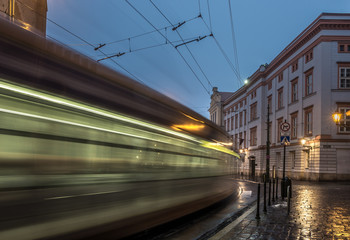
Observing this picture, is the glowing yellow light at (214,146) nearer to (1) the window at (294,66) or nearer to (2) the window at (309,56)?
(2) the window at (309,56)

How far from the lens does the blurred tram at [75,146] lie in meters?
3.23

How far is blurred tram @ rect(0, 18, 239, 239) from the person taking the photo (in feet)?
10.6

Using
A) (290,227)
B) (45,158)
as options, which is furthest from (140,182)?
(290,227)

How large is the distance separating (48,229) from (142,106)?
241 cm

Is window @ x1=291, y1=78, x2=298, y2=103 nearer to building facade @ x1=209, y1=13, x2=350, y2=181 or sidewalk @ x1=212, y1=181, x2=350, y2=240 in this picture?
building facade @ x1=209, y1=13, x2=350, y2=181

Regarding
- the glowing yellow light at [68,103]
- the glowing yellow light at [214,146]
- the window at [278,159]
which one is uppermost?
the glowing yellow light at [68,103]

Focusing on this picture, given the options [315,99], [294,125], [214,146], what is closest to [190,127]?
[214,146]

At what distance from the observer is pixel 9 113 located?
3.19m

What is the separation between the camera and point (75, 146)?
387 centimetres

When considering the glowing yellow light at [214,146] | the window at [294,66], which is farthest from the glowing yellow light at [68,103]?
the window at [294,66]

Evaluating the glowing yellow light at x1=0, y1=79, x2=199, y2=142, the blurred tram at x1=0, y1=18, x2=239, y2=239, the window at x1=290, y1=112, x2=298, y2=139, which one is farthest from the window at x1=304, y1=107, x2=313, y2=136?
the glowing yellow light at x1=0, y1=79, x2=199, y2=142

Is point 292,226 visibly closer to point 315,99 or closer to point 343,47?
point 315,99

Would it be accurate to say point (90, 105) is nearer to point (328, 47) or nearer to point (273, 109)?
point (328, 47)

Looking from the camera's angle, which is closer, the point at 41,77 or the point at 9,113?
the point at 9,113
